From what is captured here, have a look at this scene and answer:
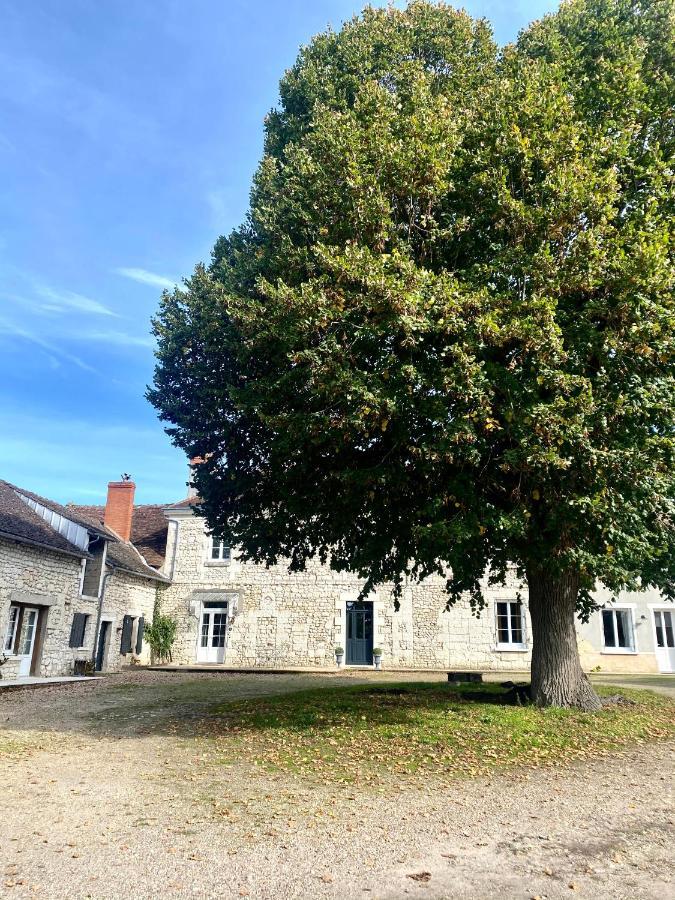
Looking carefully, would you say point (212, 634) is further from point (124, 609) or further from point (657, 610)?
point (657, 610)

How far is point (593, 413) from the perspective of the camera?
24.6 feet

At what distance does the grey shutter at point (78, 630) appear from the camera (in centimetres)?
1833

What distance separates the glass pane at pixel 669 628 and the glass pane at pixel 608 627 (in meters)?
1.78

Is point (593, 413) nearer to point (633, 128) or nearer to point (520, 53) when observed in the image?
point (633, 128)

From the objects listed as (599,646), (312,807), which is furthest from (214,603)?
(312,807)

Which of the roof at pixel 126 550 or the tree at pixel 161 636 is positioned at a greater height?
the roof at pixel 126 550

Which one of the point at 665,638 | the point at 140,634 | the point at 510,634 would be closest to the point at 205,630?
the point at 140,634

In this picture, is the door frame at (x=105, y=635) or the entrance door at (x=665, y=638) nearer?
the door frame at (x=105, y=635)

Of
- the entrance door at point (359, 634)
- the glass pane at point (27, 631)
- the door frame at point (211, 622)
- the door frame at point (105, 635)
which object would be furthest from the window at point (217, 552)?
the glass pane at point (27, 631)

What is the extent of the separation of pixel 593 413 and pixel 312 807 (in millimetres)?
5329

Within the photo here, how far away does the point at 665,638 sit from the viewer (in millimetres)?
21031

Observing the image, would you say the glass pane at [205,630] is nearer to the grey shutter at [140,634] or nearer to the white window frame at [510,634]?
the grey shutter at [140,634]

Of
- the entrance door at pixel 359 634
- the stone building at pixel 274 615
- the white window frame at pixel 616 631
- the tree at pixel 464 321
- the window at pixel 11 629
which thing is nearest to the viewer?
the tree at pixel 464 321

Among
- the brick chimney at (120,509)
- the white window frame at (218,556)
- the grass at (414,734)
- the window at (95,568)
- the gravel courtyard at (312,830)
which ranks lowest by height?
the gravel courtyard at (312,830)
